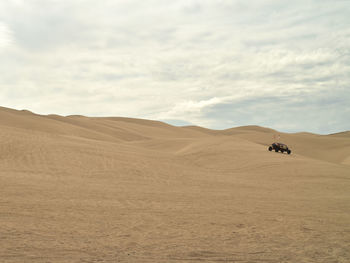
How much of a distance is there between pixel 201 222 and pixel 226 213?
141 centimetres

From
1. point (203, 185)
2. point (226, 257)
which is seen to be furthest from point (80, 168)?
point (226, 257)

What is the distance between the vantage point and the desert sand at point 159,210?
6398 mm

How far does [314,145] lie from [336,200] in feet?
162

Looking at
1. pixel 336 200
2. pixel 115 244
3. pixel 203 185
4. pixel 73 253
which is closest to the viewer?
pixel 73 253

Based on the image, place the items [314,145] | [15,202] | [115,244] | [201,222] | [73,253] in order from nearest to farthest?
[73,253]
[115,244]
[201,222]
[15,202]
[314,145]

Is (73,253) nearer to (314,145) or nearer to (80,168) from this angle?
(80,168)

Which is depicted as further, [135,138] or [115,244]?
[135,138]

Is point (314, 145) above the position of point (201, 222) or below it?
above

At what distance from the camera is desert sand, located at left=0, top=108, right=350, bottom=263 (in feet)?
21.0

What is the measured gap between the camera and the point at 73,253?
6.02 metres

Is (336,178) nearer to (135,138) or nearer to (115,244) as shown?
(115,244)

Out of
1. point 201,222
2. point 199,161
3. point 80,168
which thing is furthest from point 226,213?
point 199,161

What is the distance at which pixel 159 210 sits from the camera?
33.1 feet

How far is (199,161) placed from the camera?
88.7 ft
